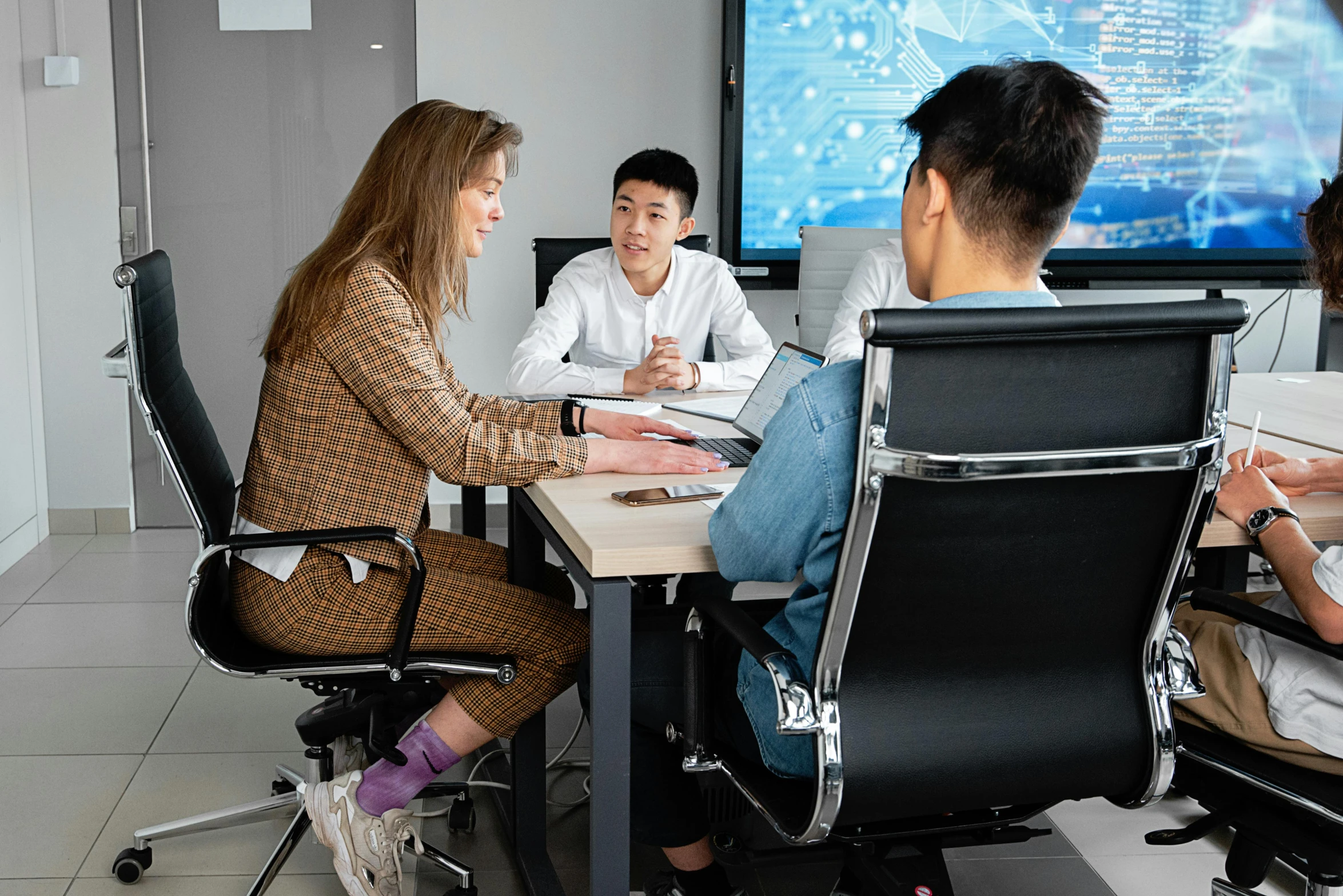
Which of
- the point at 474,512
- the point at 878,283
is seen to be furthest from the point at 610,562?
the point at 878,283

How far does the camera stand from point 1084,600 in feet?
3.98

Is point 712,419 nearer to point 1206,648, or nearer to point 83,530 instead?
point 1206,648

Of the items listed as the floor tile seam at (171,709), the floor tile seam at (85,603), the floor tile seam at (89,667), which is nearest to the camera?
the floor tile seam at (171,709)

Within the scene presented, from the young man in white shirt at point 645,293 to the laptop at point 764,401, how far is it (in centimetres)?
71

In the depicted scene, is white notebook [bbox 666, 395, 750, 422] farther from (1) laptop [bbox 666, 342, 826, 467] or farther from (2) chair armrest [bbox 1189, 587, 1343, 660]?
(2) chair armrest [bbox 1189, 587, 1343, 660]

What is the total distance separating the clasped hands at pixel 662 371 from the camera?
259cm

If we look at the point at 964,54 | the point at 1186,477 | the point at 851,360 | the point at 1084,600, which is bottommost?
the point at 1084,600

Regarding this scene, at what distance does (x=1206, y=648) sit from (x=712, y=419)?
1.06 metres

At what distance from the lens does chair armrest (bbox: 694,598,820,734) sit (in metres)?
1.19

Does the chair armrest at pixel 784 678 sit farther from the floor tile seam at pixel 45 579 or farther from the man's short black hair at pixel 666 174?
the floor tile seam at pixel 45 579

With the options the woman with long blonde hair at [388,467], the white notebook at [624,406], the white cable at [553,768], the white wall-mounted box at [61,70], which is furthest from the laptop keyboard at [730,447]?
the white wall-mounted box at [61,70]

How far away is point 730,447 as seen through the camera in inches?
80.3

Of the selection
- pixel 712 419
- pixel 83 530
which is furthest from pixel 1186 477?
pixel 83 530

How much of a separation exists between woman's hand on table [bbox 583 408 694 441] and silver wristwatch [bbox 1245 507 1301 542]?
91cm
